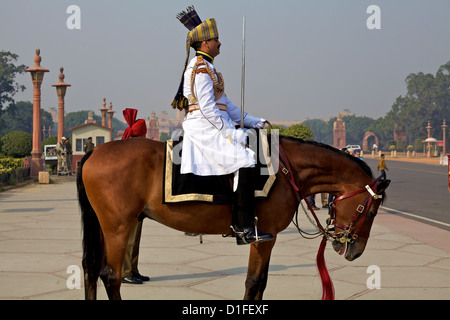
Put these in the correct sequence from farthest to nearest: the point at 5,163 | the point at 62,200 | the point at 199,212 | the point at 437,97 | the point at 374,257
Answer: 1. the point at 437,97
2. the point at 5,163
3. the point at 62,200
4. the point at 374,257
5. the point at 199,212

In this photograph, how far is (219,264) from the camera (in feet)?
25.0

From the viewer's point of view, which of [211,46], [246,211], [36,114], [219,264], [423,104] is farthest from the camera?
[423,104]

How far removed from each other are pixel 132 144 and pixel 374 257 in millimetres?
4776

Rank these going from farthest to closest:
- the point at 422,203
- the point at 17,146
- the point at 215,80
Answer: the point at 17,146
the point at 422,203
the point at 215,80

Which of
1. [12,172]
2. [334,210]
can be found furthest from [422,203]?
[12,172]

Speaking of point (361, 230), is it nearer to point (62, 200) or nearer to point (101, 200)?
point (101, 200)

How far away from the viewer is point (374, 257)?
27.1 ft

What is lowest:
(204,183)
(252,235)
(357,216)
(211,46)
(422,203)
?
(422,203)

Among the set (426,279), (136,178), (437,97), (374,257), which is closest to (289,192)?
(136,178)

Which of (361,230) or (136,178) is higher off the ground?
(136,178)

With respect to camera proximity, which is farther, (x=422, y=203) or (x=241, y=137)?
(x=422, y=203)

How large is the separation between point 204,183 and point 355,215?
147 centimetres

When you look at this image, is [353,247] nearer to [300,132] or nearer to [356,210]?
[356,210]

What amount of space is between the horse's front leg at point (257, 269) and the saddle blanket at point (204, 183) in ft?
1.61
